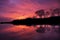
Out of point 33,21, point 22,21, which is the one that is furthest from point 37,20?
point 22,21

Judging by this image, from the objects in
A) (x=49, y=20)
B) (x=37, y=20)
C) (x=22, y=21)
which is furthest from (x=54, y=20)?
(x=22, y=21)

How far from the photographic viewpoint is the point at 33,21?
48344 mm

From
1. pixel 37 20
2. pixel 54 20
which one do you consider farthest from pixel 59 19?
pixel 37 20

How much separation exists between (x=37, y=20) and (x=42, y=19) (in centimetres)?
235

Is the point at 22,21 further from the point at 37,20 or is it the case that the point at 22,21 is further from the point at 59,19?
the point at 59,19

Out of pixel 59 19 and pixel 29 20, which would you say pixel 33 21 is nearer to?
pixel 29 20

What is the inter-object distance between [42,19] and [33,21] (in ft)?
9.74

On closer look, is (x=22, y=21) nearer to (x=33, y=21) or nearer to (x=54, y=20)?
(x=33, y=21)

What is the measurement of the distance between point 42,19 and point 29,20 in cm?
466

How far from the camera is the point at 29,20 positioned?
163ft

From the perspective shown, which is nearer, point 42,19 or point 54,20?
point 42,19

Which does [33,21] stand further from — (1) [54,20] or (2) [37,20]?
(1) [54,20]

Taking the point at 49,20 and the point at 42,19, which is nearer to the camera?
the point at 42,19

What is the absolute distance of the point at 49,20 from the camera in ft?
162
